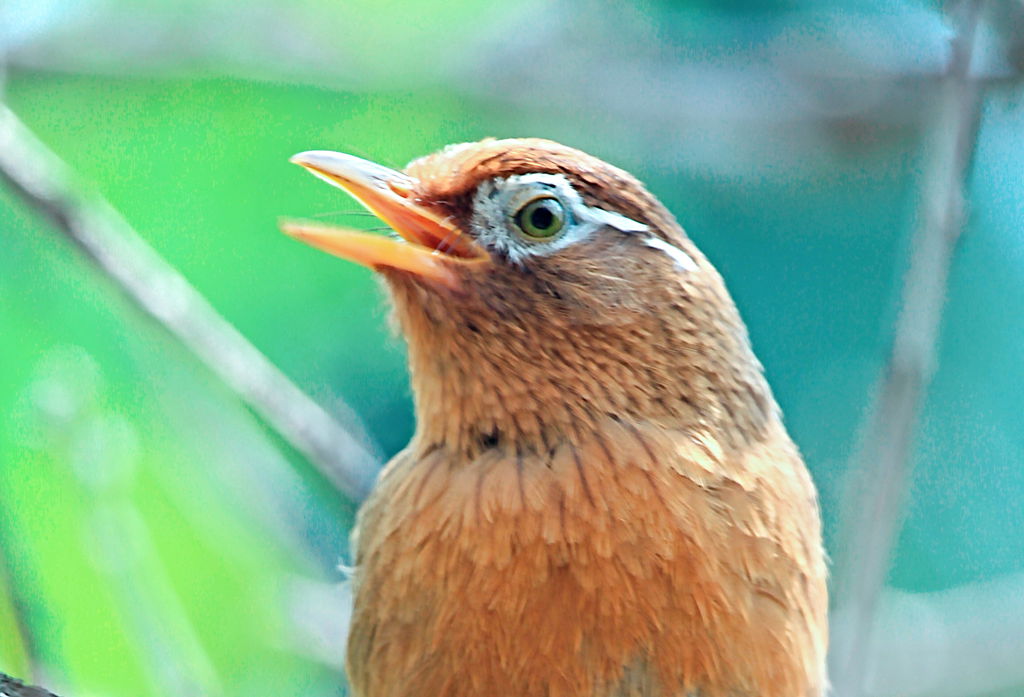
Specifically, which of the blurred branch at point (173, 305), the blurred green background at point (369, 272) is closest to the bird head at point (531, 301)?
the blurred branch at point (173, 305)

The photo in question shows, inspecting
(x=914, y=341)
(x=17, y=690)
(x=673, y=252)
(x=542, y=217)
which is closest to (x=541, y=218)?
(x=542, y=217)

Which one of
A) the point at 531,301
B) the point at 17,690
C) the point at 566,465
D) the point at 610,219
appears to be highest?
the point at 610,219

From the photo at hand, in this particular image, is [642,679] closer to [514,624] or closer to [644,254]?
[514,624]

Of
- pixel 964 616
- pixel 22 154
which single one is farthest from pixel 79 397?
pixel 964 616

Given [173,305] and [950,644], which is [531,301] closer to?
[173,305]

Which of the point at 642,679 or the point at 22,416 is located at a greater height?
the point at 22,416

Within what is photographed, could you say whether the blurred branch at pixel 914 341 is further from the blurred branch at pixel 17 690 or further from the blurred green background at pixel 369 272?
the blurred branch at pixel 17 690
